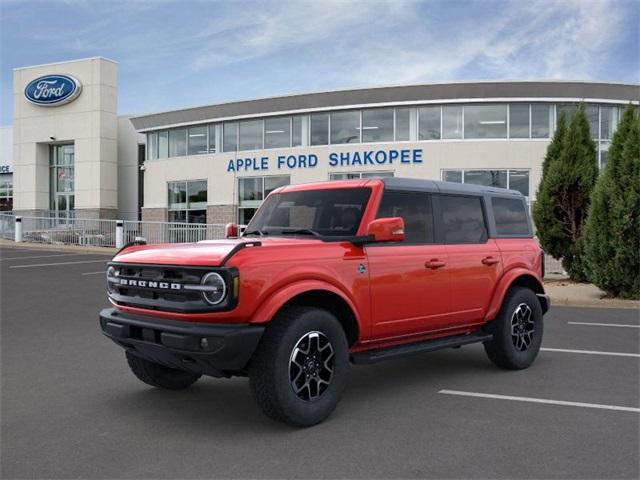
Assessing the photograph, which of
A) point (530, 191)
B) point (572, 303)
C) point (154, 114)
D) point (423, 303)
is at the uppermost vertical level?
point (154, 114)

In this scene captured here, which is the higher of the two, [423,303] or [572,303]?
[423,303]

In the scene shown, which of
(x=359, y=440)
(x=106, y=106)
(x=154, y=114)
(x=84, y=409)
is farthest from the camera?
(x=106, y=106)

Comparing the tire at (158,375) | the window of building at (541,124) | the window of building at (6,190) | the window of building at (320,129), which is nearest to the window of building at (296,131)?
the window of building at (320,129)

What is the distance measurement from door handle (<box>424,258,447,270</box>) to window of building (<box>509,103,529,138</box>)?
21.1 meters

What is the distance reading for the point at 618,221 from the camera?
12.3 meters

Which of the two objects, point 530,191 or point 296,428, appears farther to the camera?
point 530,191

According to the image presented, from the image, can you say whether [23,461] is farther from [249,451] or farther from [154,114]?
[154,114]

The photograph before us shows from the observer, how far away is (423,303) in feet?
18.4

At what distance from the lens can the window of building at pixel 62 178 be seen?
122 feet

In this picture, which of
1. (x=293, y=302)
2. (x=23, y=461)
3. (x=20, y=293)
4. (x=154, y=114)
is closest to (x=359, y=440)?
(x=293, y=302)

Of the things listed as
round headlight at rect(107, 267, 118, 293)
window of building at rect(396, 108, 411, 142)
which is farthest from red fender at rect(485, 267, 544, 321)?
window of building at rect(396, 108, 411, 142)

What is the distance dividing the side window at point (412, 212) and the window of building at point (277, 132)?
23.3m

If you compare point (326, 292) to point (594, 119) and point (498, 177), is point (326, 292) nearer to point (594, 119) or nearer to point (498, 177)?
point (498, 177)

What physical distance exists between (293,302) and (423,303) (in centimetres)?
137
